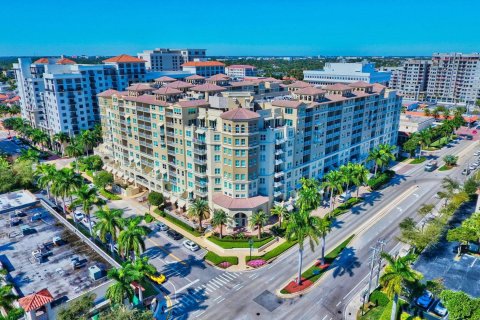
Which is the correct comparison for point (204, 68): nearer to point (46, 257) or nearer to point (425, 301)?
point (46, 257)

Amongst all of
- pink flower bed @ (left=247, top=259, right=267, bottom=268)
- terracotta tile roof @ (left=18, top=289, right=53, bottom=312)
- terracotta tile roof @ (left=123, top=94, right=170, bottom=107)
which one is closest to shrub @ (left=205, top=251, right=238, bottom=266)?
pink flower bed @ (left=247, top=259, right=267, bottom=268)

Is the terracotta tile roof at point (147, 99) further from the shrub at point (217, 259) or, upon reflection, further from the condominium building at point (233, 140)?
the shrub at point (217, 259)

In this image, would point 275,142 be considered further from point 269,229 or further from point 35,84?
point 35,84

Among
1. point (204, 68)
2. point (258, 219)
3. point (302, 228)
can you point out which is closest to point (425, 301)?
point (302, 228)

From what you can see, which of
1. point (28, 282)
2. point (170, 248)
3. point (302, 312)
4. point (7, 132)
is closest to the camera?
→ point (28, 282)

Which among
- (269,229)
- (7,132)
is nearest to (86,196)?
(269,229)

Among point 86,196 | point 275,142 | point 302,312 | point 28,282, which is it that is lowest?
point 302,312

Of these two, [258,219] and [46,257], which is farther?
[258,219]
